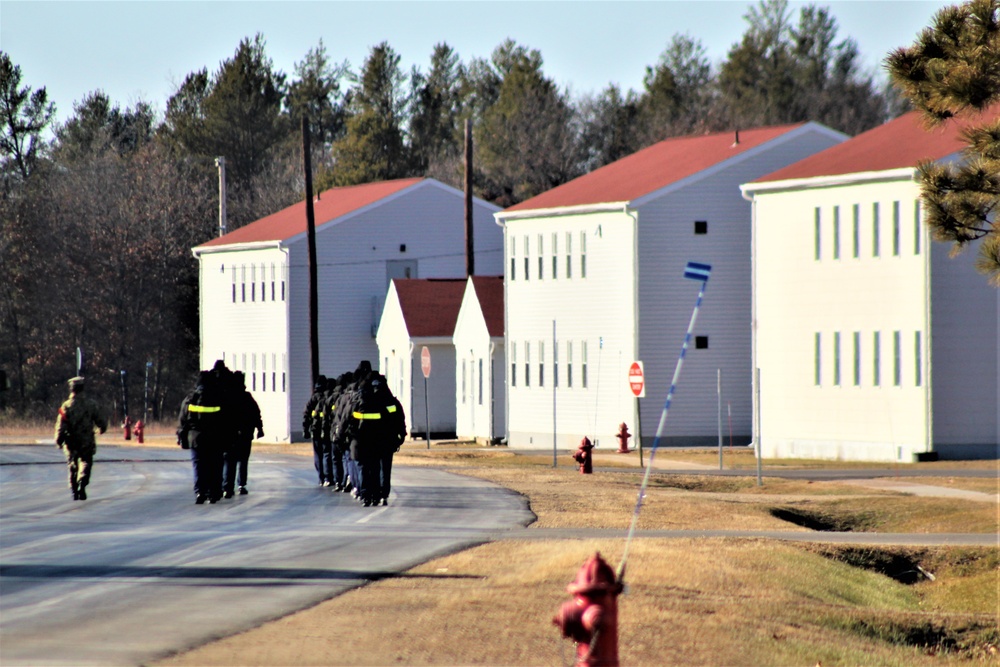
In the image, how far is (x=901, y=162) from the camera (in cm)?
3928

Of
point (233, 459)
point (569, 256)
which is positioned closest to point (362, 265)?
point (569, 256)

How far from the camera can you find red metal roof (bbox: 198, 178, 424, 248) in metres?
64.2

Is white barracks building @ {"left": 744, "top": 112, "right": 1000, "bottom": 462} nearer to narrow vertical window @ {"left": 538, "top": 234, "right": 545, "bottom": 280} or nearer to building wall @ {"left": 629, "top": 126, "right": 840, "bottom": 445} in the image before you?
building wall @ {"left": 629, "top": 126, "right": 840, "bottom": 445}

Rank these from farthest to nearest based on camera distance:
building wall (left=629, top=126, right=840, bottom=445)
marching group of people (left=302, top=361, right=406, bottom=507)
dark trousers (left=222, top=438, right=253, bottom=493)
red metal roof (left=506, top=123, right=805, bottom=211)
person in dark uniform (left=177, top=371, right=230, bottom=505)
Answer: red metal roof (left=506, top=123, right=805, bottom=211), building wall (left=629, top=126, right=840, bottom=445), dark trousers (left=222, top=438, right=253, bottom=493), person in dark uniform (left=177, top=371, right=230, bottom=505), marching group of people (left=302, top=361, right=406, bottom=507)

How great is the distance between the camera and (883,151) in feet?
136

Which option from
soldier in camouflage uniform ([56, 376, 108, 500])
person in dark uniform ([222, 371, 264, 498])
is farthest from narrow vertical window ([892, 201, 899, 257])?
soldier in camouflage uniform ([56, 376, 108, 500])

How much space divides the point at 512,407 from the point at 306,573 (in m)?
35.8

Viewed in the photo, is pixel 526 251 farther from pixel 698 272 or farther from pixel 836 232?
pixel 698 272

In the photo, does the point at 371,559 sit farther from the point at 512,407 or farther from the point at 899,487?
the point at 512,407

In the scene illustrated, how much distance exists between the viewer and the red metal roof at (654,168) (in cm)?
4875

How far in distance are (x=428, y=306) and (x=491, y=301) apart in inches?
139

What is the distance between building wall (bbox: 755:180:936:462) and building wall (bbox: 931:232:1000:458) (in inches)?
13.7

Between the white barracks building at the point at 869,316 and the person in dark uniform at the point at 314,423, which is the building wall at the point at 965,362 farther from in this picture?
the person in dark uniform at the point at 314,423

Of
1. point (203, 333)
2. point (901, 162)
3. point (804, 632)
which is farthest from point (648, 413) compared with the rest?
point (804, 632)
